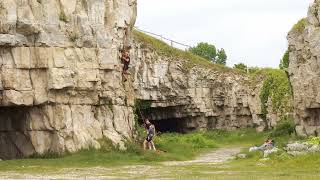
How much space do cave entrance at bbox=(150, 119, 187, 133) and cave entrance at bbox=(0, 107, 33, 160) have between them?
38.2m

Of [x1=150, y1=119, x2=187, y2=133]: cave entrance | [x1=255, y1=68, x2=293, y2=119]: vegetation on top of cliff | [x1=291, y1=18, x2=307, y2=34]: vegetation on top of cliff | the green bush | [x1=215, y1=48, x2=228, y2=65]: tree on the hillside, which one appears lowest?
[x1=150, y1=119, x2=187, y2=133]: cave entrance

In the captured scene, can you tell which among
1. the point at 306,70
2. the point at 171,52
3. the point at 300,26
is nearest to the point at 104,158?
the point at 306,70

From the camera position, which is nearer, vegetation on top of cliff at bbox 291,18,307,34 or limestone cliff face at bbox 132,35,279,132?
vegetation on top of cliff at bbox 291,18,307,34

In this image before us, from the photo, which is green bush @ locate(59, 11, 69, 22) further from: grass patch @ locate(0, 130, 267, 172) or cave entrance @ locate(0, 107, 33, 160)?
grass patch @ locate(0, 130, 267, 172)

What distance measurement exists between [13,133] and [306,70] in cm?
2513

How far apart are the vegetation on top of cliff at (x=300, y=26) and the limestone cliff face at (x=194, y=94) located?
1695 centimetres

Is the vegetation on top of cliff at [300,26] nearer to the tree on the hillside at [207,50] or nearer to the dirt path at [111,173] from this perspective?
the dirt path at [111,173]

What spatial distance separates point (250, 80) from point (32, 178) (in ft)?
187

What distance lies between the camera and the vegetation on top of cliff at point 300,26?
186ft

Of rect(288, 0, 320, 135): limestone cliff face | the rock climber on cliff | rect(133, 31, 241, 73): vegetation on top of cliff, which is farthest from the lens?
rect(133, 31, 241, 73): vegetation on top of cliff

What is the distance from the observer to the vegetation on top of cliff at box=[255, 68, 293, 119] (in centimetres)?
7175

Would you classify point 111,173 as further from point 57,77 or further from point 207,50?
point 207,50

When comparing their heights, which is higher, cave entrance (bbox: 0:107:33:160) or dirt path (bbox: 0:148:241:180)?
cave entrance (bbox: 0:107:33:160)

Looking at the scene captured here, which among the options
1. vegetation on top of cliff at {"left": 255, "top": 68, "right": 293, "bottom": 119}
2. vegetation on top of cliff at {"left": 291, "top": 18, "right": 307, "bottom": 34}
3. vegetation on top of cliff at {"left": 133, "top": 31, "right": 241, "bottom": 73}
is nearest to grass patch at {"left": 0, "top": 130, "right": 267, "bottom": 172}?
vegetation on top of cliff at {"left": 291, "top": 18, "right": 307, "bottom": 34}
